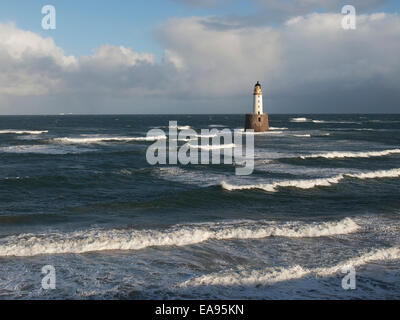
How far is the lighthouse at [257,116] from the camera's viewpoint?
50750 mm

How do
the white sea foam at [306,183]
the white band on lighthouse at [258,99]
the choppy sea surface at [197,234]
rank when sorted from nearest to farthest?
the choppy sea surface at [197,234]
the white sea foam at [306,183]
the white band on lighthouse at [258,99]

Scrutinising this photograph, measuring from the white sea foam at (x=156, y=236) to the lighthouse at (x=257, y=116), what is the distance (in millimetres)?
40931

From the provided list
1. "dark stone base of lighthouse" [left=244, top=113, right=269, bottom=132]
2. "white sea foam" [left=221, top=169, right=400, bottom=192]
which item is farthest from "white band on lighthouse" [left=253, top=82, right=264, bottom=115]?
"white sea foam" [left=221, top=169, right=400, bottom=192]

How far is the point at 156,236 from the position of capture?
31.4 feet

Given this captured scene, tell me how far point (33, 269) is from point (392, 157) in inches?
1038

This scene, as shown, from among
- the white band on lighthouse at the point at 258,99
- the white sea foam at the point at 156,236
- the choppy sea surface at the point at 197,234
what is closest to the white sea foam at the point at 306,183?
the choppy sea surface at the point at 197,234

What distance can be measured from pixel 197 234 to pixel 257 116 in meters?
→ 43.4

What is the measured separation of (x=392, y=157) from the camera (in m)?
28.0

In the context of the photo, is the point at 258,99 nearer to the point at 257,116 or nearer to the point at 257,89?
the point at 257,89

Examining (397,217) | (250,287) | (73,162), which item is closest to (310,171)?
(397,217)

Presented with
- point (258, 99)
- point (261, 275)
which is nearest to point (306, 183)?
point (261, 275)

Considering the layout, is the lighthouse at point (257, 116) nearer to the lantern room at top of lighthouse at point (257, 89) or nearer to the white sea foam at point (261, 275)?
the lantern room at top of lighthouse at point (257, 89)

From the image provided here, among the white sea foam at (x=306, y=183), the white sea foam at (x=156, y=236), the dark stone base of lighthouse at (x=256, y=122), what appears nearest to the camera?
the white sea foam at (x=156, y=236)
